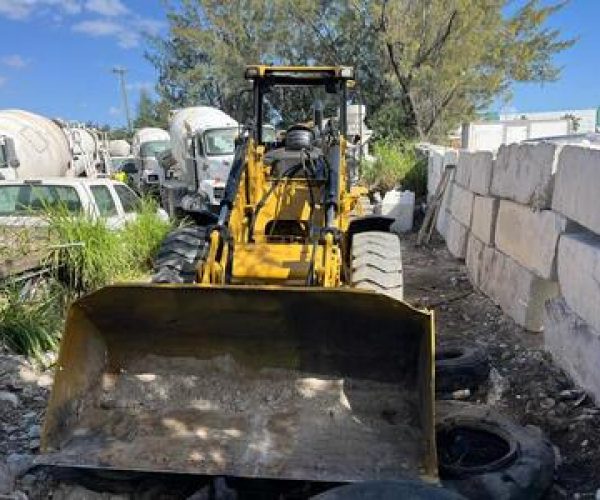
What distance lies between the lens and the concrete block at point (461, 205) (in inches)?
409

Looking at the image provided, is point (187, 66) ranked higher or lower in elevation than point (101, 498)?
higher

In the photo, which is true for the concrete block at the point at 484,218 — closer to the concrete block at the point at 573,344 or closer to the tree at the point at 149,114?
the concrete block at the point at 573,344

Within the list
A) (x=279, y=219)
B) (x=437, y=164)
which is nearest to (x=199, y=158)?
(x=437, y=164)

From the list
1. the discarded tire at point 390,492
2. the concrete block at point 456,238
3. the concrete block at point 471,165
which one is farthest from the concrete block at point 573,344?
the concrete block at point 456,238

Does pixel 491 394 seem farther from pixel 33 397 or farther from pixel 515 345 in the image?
pixel 33 397

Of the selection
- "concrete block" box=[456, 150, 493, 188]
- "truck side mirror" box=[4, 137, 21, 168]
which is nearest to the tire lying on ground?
"concrete block" box=[456, 150, 493, 188]

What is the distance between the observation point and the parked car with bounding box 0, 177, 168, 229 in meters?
9.41

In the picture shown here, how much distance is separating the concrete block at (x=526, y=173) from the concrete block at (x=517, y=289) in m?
0.69

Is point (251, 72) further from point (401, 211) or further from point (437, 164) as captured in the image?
point (437, 164)

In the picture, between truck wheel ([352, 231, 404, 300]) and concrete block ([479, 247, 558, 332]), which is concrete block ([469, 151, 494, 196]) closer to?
concrete block ([479, 247, 558, 332])

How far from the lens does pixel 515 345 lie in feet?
21.9

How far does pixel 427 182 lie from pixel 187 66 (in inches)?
991

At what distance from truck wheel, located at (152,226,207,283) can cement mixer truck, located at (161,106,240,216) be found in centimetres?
826

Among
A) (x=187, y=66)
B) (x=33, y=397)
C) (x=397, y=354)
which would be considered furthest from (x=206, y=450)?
(x=187, y=66)
